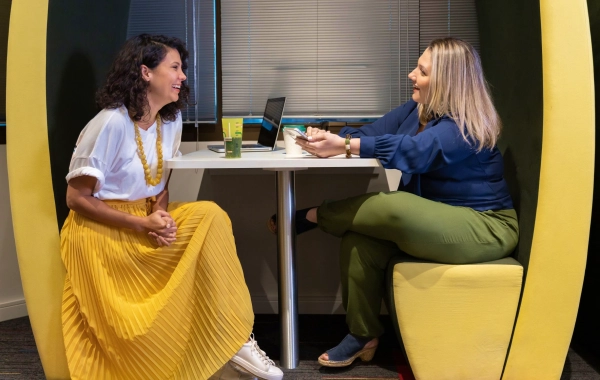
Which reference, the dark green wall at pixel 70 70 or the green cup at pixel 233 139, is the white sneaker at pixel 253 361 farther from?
the dark green wall at pixel 70 70

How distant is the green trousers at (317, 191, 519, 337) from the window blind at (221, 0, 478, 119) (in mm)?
909

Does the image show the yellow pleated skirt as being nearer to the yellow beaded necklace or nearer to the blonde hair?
the yellow beaded necklace

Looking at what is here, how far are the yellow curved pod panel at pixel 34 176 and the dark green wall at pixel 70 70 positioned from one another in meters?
0.04

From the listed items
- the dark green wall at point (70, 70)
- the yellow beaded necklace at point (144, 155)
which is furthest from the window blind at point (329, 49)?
the yellow beaded necklace at point (144, 155)

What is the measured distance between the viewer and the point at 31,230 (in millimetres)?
2248

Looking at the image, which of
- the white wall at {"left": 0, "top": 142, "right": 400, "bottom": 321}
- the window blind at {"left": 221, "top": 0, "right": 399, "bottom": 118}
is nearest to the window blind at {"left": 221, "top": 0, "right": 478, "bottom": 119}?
the window blind at {"left": 221, "top": 0, "right": 399, "bottom": 118}

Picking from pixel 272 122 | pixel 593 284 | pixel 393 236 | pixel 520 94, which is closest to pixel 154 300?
pixel 393 236

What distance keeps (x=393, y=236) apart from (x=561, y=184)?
21.8 inches

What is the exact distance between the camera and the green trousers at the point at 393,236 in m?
2.15

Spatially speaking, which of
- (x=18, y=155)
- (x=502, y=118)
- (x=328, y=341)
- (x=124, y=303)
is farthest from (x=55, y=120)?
(x=502, y=118)

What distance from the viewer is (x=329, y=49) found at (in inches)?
121

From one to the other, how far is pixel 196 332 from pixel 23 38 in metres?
1.15

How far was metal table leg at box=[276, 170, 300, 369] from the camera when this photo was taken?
2.39 metres

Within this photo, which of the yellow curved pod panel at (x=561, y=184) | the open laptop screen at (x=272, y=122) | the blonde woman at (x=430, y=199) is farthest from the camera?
the open laptop screen at (x=272, y=122)
